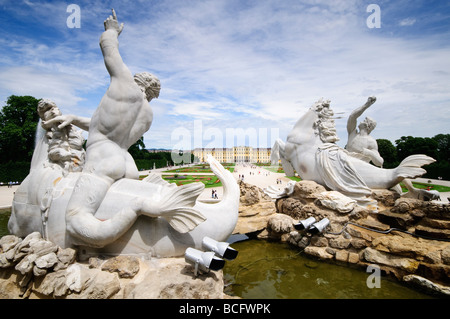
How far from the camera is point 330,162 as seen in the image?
650cm

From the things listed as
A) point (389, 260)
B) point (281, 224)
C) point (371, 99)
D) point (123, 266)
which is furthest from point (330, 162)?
point (123, 266)

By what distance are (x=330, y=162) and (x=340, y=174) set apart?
0.41 metres

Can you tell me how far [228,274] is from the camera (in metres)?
4.30

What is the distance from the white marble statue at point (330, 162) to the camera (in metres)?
6.25

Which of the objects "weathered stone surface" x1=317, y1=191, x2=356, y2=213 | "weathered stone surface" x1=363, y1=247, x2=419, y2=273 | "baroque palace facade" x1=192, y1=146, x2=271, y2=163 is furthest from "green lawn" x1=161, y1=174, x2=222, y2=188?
"baroque palace facade" x1=192, y1=146, x2=271, y2=163

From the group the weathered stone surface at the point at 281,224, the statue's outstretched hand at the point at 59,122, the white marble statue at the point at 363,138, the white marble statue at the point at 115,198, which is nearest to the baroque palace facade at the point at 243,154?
the white marble statue at the point at 363,138

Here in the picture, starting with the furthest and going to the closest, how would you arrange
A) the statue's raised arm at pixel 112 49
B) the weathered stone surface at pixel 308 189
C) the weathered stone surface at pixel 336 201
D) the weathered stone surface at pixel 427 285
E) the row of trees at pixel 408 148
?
the row of trees at pixel 408 148 → the weathered stone surface at pixel 308 189 → the weathered stone surface at pixel 336 201 → the weathered stone surface at pixel 427 285 → the statue's raised arm at pixel 112 49

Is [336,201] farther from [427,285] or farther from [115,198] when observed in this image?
[115,198]

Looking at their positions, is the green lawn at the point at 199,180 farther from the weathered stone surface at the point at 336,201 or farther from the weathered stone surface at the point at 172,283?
the weathered stone surface at the point at 172,283

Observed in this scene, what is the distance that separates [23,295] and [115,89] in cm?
278

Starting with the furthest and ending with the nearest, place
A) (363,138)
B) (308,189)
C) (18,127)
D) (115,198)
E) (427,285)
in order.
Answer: (18,127)
(363,138)
(308,189)
(427,285)
(115,198)
